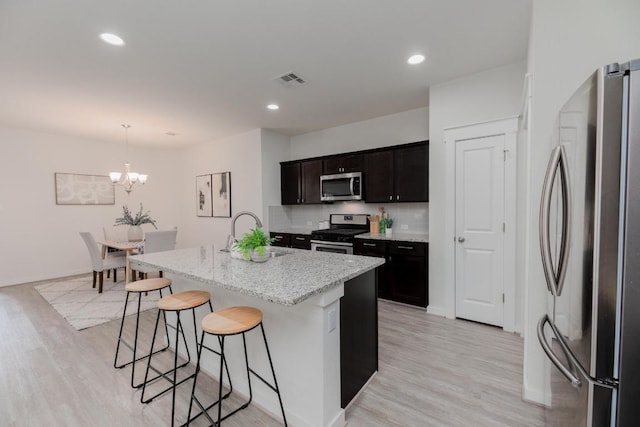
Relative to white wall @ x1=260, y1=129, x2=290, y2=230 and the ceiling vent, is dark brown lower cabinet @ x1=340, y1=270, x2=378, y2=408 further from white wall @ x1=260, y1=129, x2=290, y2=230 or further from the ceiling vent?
white wall @ x1=260, y1=129, x2=290, y2=230

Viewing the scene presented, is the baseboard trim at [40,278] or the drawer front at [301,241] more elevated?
the drawer front at [301,241]

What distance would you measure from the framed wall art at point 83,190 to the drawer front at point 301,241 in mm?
4193

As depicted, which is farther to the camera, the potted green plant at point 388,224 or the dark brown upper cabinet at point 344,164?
the dark brown upper cabinet at point 344,164

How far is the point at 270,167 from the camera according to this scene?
212 inches

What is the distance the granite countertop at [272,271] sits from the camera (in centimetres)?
150

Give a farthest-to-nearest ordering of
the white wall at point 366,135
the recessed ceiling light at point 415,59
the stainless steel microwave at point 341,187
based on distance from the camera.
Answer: the stainless steel microwave at point 341,187, the white wall at point 366,135, the recessed ceiling light at point 415,59

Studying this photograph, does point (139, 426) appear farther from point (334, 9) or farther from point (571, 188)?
point (334, 9)

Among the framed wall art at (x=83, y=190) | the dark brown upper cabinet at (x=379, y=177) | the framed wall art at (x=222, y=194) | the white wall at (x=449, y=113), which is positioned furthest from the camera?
the framed wall art at (x=222, y=194)

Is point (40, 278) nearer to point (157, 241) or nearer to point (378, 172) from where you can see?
point (157, 241)

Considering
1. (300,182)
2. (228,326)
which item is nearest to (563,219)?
(228,326)

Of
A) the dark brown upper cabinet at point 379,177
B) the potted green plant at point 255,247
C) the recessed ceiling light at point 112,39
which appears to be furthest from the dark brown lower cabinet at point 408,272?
the recessed ceiling light at point 112,39

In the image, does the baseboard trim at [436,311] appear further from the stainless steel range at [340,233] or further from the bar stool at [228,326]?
the bar stool at [228,326]

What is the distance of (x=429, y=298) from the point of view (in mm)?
3580

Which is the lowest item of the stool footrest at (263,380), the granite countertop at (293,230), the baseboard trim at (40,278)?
the baseboard trim at (40,278)
